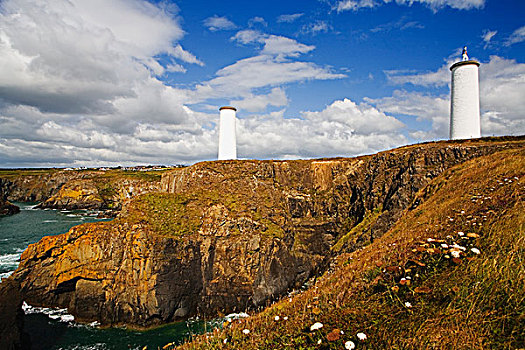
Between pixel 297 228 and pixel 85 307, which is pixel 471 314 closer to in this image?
pixel 85 307

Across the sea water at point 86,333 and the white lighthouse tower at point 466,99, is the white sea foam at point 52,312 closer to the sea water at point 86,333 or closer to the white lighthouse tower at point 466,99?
the sea water at point 86,333

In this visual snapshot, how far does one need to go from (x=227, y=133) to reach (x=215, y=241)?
19888mm

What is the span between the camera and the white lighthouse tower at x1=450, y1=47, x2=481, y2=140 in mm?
29031

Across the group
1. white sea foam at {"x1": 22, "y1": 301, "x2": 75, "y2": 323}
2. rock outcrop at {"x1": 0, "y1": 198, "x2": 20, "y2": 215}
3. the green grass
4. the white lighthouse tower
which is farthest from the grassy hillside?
rock outcrop at {"x1": 0, "y1": 198, "x2": 20, "y2": 215}

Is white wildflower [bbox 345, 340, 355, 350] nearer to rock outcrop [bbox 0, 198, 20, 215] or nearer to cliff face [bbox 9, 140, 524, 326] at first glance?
cliff face [bbox 9, 140, 524, 326]

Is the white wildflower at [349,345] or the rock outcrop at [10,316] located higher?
the white wildflower at [349,345]

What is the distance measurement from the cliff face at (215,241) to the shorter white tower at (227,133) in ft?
12.5

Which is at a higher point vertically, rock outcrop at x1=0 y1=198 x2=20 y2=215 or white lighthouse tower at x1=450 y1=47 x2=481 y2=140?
white lighthouse tower at x1=450 y1=47 x2=481 y2=140

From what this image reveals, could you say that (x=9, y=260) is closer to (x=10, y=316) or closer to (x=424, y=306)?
(x=10, y=316)

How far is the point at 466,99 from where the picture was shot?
2908 centimetres

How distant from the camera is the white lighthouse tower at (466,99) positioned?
Result: 29031 mm

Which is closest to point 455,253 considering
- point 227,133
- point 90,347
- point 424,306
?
point 424,306

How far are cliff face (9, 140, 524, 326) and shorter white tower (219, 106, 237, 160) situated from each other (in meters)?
3.81

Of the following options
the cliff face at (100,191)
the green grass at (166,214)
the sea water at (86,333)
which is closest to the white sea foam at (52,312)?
the sea water at (86,333)
